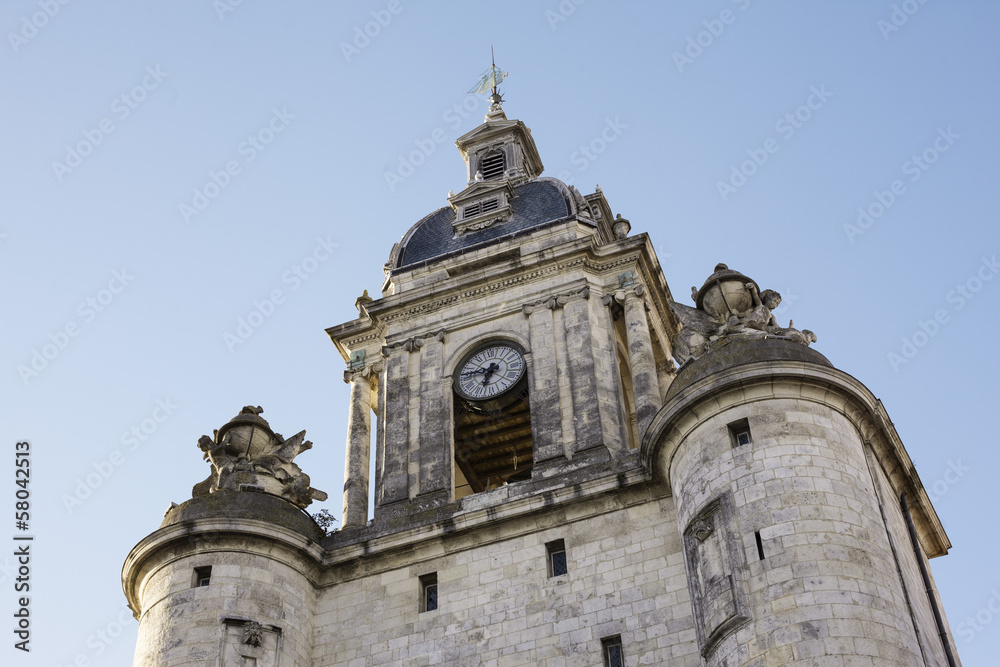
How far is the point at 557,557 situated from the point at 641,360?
550cm

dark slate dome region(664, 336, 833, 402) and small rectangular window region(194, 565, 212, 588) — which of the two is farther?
small rectangular window region(194, 565, 212, 588)

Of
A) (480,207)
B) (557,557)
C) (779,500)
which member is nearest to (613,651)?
(557,557)

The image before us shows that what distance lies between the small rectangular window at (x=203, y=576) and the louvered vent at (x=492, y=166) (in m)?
16.4

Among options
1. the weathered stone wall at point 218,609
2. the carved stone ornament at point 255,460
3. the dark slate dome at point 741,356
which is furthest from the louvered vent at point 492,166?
the weathered stone wall at point 218,609

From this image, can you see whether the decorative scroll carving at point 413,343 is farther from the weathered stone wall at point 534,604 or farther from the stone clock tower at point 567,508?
the weathered stone wall at point 534,604

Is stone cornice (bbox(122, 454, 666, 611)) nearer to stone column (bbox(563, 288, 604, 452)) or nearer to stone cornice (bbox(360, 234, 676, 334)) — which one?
stone column (bbox(563, 288, 604, 452))

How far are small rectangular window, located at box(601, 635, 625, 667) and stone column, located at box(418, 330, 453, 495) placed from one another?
19.6ft

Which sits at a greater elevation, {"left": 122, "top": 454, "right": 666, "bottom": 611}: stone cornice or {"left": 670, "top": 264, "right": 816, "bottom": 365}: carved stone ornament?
{"left": 670, "top": 264, "right": 816, "bottom": 365}: carved stone ornament

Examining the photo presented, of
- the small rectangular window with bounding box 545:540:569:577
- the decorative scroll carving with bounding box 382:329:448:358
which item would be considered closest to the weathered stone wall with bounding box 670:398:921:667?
the small rectangular window with bounding box 545:540:569:577

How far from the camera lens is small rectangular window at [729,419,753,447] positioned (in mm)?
25164

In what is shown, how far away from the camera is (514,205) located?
37812 mm

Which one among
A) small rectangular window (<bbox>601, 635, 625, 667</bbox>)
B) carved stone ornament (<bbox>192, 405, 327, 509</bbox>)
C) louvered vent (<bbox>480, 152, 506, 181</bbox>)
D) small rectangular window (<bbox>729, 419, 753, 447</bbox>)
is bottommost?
small rectangular window (<bbox>601, 635, 625, 667</bbox>)

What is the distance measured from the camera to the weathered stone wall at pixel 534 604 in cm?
2531

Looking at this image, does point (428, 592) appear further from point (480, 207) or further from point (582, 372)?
point (480, 207)
